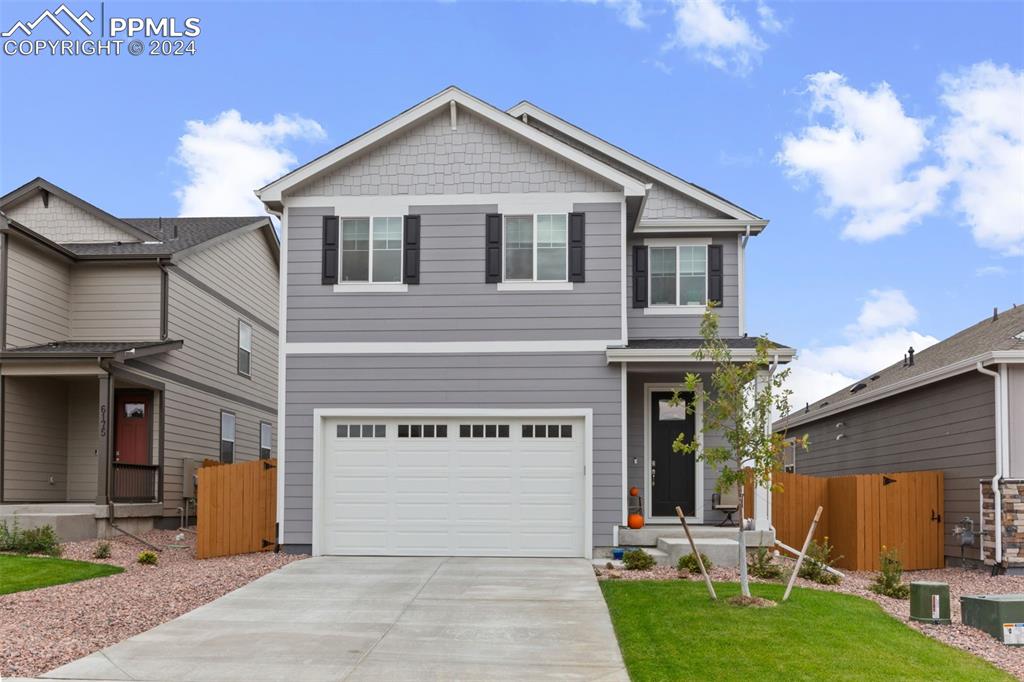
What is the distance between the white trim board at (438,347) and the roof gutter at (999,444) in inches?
235

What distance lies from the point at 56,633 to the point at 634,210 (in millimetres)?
10731

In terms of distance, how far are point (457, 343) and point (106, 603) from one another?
662 cm

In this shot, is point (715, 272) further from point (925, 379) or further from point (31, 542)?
point (31, 542)

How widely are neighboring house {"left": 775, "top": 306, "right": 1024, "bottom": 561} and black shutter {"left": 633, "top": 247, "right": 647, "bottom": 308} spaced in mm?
5223

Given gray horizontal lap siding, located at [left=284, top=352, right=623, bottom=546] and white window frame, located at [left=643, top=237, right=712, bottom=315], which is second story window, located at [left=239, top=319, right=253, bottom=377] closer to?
gray horizontal lap siding, located at [left=284, top=352, right=623, bottom=546]

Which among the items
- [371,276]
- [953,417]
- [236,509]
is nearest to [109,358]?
[236,509]

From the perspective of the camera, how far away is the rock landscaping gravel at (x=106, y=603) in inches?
364

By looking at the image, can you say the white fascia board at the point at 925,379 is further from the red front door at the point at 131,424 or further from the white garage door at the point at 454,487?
the red front door at the point at 131,424

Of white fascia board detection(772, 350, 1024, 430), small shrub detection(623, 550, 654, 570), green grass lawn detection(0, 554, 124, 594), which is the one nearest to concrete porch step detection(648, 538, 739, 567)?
small shrub detection(623, 550, 654, 570)

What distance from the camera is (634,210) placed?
55.5 ft

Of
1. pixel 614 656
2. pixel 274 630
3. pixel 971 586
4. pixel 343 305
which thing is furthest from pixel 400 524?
pixel 971 586

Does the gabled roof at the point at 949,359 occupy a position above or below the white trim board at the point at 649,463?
above

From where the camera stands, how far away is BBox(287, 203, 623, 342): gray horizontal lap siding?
1619cm

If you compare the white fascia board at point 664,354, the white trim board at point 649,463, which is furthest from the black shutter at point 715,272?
the white fascia board at point 664,354
